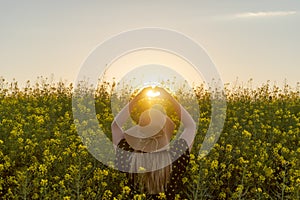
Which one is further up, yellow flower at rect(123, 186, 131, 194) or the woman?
the woman

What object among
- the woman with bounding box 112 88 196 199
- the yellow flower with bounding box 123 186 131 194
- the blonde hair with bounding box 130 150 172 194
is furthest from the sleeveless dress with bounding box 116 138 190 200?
the yellow flower with bounding box 123 186 131 194

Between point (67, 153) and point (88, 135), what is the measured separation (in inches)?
45.6

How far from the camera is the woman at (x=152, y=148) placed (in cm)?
665

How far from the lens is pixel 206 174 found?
675 centimetres

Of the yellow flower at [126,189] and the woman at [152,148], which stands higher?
the woman at [152,148]

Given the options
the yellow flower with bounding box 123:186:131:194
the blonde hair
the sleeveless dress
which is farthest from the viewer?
the sleeveless dress

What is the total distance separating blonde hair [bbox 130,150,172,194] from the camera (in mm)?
6621

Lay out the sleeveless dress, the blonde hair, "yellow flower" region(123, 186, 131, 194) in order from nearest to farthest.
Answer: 1. "yellow flower" region(123, 186, 131, 194)
2. the blonde hair
3. the sleeveless dress

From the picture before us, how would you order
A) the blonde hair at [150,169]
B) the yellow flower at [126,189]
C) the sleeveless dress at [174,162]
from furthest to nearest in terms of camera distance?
1. the sleeveless dress at [174,162]
2. the blonde hair at [150,169]
3. the yellow flower at [126,189]

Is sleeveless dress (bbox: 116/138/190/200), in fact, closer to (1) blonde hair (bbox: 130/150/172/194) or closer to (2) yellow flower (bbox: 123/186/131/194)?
(1) blonde hair (bbox: 130/150/172/194)

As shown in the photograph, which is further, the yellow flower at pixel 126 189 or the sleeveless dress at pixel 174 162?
the sleeveless dress at pixel 174 162

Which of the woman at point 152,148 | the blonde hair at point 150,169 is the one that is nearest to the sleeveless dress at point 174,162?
the woman at point 152,148

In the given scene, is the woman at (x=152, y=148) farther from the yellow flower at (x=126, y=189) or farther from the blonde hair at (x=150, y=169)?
the yellow flower at (x=126, y=189)

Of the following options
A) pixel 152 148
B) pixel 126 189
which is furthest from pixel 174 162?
pixel 126 189
